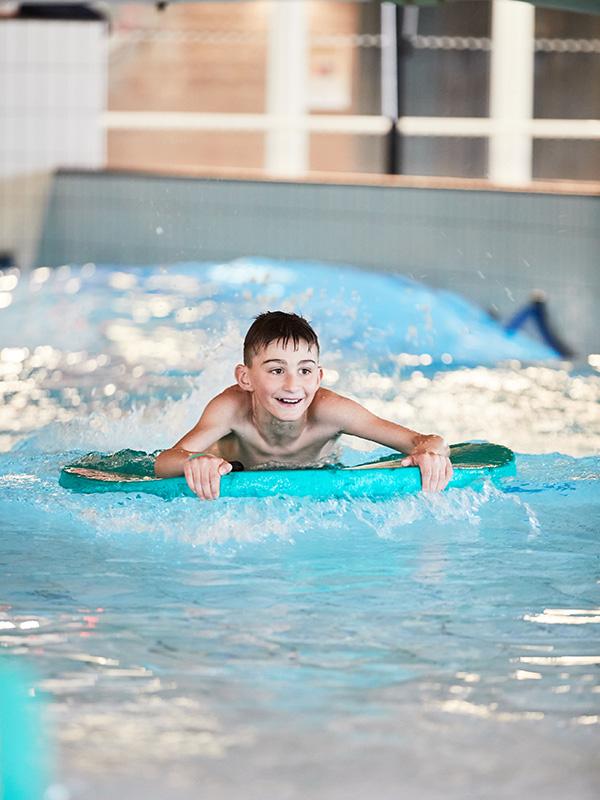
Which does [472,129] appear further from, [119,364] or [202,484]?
[202,484]

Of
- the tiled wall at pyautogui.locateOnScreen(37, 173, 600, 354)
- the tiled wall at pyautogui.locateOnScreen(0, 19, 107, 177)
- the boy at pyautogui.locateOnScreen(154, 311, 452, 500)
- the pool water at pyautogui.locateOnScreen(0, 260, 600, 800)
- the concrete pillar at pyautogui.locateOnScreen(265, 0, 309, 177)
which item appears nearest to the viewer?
the pool water at pyautogui.locateOnScreen(0, 260, 600, 800)

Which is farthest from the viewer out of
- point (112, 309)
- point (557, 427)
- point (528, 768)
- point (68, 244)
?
point (68, 244)

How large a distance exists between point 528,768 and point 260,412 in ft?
5.88

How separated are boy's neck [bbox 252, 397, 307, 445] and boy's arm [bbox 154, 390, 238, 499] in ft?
0.23

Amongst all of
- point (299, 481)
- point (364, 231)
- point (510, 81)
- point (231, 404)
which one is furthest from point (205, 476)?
point (510, 81)

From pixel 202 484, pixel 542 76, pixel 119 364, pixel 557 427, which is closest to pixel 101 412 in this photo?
pixel 119 364

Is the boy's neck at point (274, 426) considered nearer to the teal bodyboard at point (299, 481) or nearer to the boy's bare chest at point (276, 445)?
the boy's bare chest at point (276, 445)

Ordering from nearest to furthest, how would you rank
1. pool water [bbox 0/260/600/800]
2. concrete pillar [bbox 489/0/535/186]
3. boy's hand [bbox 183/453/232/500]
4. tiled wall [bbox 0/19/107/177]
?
pool water [bbox 0/260/600/800] → boy's hand [bbox 183/453/232/500] → concrete pillar [bbox 489/0/535/186] → tiled wall [bbox 0/19/107/177]

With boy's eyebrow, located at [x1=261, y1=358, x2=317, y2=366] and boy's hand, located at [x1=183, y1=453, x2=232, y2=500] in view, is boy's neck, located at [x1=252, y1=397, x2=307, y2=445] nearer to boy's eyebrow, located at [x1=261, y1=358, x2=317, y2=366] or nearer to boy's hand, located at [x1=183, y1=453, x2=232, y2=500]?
boy's eyebrow, located at [x1=261, y1=358, x2=317, y2=366]

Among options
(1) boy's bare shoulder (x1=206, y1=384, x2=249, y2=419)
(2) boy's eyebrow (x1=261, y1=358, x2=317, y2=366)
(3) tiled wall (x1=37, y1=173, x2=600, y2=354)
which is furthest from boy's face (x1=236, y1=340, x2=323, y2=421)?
(3) tiled wall (x1=37, y1=173, x2=600, y2=354)

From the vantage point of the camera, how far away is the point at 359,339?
7781 millimetres

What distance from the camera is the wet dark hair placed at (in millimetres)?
3705

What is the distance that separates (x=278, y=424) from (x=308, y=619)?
38.2 inches

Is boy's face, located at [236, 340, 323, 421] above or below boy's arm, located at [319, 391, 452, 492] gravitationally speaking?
above
